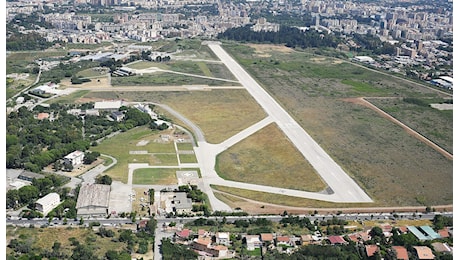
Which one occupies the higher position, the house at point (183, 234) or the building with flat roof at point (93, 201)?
the building with flat roof at point (93, 201)

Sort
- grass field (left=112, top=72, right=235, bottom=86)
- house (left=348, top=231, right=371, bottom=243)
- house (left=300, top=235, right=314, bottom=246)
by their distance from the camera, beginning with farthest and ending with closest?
grass field (left=112, top=72, right=235, bottom=86) < house (left=348, top=231, right=371, bottom=243) < house (left=300, top=235, right=314, bottom=246)

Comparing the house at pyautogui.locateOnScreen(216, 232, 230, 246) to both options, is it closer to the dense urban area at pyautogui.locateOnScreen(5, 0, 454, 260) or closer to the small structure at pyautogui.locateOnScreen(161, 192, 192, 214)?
the dense urban area at pyautogui.locateOnScreen(5, 0, 454, 260)

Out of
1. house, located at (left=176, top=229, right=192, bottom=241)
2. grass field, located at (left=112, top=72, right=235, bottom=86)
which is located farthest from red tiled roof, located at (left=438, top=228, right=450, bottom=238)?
grass field, located at (left=112, top=72, right=235, bottom=86)

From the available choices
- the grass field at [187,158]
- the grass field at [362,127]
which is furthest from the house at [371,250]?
the grass field at [187,158]

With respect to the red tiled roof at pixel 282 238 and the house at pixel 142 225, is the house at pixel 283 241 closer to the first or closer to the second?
the red tiled roof at pixel 282 238

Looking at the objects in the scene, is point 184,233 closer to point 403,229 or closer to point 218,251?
point 218,251

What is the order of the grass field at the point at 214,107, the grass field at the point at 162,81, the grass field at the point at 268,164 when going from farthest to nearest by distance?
the grass field at the point at 162,81 → the grass field at the point at 214,107 → the grass field at the point at 268,164

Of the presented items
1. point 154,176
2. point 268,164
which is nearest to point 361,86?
point 268,164
